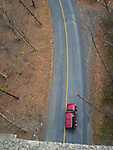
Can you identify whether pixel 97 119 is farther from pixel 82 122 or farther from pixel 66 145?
pixel 66 145

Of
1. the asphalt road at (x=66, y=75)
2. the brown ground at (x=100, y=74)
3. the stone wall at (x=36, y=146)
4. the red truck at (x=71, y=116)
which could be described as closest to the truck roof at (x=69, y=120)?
the red truck at (x=71, y=116)

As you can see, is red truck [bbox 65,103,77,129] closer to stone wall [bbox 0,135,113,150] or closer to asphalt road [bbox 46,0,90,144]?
asphalt road [bbox 46,0,90,144]

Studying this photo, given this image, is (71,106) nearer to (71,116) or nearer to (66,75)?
(71,116)

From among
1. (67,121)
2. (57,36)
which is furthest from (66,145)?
(57,36)

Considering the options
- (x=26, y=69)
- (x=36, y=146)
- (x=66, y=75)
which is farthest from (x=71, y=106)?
(x=36, y=146)

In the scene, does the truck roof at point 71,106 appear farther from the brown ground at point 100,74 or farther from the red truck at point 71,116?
the brown ground at point 100,74

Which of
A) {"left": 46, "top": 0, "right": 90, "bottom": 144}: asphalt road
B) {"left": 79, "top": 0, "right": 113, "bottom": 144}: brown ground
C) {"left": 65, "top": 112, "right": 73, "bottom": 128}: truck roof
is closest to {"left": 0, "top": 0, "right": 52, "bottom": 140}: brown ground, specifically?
{"left": 46, "top": 0, "right": 90, "bottom": 144}: asphalt road
